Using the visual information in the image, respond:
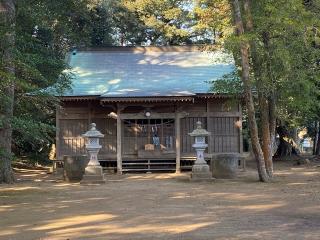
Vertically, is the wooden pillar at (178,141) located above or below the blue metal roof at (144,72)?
below

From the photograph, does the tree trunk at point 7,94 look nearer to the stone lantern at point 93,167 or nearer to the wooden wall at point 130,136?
the stone lantern at point 93,167

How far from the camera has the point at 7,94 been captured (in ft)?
43.6

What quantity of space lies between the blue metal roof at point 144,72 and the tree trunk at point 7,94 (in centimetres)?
467

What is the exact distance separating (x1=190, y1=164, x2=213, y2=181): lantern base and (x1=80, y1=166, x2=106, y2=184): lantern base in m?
3.02

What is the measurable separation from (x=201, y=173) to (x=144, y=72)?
7914 millimetres

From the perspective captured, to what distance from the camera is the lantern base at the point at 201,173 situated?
16.0 metres

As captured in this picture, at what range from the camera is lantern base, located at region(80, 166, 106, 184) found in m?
15.8

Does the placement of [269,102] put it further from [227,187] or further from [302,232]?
[302,232]

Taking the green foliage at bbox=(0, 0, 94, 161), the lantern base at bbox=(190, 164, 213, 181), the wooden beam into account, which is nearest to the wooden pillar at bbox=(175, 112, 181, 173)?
the wooden beam

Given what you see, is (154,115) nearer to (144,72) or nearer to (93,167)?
(144,72)

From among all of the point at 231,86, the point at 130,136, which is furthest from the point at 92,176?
the point at 231,86

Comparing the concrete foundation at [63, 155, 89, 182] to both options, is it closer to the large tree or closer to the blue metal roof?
the large tree

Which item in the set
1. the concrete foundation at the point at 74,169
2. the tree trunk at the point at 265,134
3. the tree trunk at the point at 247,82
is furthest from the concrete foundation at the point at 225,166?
the concrete foundation at the point at 74,169

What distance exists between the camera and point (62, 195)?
41.1 ft
